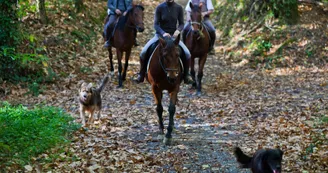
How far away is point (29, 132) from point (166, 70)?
2846mm

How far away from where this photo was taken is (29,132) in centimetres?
777

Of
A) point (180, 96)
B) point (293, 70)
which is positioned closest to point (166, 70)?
point (180, 96)

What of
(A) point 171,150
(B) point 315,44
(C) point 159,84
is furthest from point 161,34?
(B) point 315,44

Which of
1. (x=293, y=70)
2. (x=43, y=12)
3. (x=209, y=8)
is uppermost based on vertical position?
(x=209, y=8)

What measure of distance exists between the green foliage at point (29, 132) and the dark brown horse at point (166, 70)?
1959 millimetres

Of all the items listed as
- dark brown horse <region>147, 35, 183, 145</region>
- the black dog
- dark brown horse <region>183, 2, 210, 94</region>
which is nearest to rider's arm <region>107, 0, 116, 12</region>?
dark brown horse <region>183, 2, 210, 94</region>

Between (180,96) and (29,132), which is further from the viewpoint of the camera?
(180,96)

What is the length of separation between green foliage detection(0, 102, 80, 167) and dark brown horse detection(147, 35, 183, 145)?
1.96 meters

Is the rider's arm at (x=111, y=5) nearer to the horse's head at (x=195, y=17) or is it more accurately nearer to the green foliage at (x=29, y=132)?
the horse's head at (x=195, y=17)

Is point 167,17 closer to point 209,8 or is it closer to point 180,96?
point 180,96

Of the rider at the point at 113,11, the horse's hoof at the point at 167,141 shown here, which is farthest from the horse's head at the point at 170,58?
the rider at the point at 113,11

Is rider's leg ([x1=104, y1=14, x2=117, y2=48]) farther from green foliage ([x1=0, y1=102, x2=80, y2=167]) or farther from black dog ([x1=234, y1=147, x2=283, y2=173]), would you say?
black dog ([x1=234, y1=147, x2=283, y2=173])

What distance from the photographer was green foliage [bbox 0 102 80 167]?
690cm

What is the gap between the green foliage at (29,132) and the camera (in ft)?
22.7
